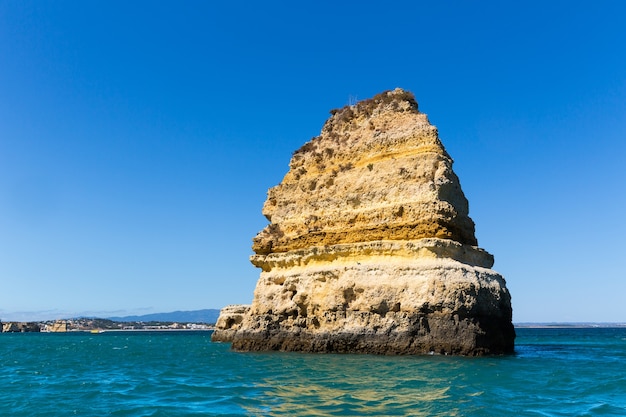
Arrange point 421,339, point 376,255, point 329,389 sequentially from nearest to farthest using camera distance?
point 329,389
point 421,339
point 376,255

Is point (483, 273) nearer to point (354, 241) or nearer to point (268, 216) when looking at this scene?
point (354, 241)

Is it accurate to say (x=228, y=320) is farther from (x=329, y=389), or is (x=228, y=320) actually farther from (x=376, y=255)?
(x=329, y=389)

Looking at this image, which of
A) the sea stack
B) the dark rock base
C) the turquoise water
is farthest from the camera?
the sea stack

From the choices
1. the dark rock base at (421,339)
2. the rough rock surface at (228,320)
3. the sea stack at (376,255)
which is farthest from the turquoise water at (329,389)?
the rough rock surface at (228,320)

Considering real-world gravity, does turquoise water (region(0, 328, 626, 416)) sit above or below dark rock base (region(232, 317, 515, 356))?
below

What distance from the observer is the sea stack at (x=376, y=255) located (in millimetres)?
20344

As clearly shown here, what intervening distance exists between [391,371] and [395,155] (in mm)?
12143

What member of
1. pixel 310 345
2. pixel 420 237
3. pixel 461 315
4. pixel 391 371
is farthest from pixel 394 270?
pixel 391 371

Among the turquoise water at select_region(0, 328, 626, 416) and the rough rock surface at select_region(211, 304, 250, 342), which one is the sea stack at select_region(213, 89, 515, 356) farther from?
the rough rock surface at select_region(211, 304, 250, 342)

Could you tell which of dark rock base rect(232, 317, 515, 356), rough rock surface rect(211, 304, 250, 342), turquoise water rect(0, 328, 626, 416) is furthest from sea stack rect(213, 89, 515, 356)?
rough rock surface rect(211, 304, 250, 342)

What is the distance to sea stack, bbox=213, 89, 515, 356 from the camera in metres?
20.3

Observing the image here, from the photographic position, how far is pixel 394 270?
21.9 m

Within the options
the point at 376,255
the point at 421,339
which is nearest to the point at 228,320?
the point at 376,255

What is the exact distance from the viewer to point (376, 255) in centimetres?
2316
